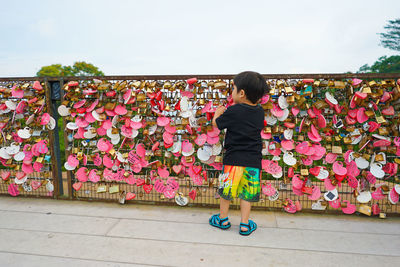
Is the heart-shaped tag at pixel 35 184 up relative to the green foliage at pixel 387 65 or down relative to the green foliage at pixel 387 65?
down

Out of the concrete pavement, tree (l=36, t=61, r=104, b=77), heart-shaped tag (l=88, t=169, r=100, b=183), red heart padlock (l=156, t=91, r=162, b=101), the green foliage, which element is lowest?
the concrete pavement

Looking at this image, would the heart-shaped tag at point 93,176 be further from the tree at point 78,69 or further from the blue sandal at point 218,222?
the tree at point 78,69

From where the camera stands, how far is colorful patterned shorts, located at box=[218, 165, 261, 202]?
2.05 meters

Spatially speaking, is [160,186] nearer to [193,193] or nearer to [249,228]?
[193,193]

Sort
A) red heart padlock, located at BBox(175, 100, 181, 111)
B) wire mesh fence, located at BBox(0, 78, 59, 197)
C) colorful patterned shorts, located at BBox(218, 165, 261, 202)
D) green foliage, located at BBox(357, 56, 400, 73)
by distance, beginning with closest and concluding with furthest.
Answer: colorful patterned shorts, located at BBox(218, 165, 261, 202), red heart padlock, located at BBox(175, 100, 181, 111), wire mesh fence, located at BBox(0, 78, 59, 197), green foliage, located at BBox(357, 56, 400, 73)

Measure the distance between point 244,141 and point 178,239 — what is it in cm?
90

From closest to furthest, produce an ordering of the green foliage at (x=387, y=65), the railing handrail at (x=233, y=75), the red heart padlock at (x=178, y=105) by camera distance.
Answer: the railing handrail at (x=233, y=75), the red heart padlock at (x=178, y=105), the green foliage at (x=387, y=65)

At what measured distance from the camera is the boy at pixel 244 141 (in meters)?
1.97

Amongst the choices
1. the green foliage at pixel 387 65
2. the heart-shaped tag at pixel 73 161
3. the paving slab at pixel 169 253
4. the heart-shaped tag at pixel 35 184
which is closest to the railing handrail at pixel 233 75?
the heart-shaped tag at pixel 73 161

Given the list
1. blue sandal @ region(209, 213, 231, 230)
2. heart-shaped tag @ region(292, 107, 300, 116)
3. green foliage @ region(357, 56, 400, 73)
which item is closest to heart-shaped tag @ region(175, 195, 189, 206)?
blue sandal @ region(209, 213, 231, 230)

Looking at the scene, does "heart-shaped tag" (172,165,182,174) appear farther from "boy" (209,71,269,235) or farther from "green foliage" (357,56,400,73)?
"green foliage" (357,56,400,73)

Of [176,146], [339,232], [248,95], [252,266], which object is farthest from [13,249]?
[339,232]

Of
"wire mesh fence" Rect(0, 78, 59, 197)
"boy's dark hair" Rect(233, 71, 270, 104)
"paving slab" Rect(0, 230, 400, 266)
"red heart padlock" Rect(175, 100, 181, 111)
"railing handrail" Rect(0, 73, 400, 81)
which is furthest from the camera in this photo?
"wire mesh fence" Rect(0, 78, 59, 197)

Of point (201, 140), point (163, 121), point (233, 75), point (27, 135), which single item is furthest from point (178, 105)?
point (27, 135)
